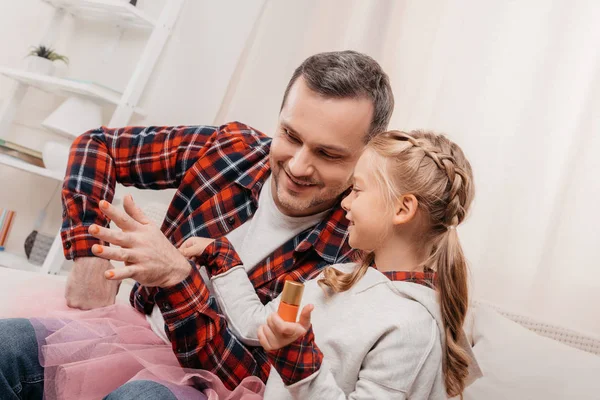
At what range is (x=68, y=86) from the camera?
7.72 ft

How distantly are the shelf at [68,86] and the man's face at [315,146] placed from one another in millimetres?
1163

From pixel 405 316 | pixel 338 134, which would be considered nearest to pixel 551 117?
pixel 338 134

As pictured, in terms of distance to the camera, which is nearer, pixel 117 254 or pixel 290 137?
pixel 117 254

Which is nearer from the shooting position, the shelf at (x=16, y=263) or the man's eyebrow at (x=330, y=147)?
the man's eyebrow at (x=330, y=147)

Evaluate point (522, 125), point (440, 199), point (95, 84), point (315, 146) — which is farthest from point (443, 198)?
point (95, 84)

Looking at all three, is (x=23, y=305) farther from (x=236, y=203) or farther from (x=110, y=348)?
(x=236, y=203)

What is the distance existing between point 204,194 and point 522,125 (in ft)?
3.18

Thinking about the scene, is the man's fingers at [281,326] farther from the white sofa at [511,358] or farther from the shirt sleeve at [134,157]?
the shirt sleeve at [134,157]

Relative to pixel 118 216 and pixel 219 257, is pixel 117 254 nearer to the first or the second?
pixel 118 216

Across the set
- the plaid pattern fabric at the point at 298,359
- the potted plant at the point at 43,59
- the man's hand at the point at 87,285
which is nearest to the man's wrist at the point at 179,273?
the plaid pattern fabric at the point at 298,359

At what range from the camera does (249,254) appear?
4.57 feet

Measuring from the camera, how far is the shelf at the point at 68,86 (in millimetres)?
2328

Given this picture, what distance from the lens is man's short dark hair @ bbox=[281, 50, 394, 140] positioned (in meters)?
1.34

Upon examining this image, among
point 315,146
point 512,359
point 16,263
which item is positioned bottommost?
point 16,263
